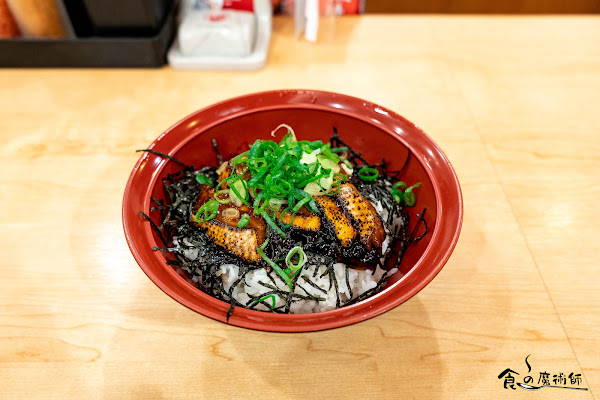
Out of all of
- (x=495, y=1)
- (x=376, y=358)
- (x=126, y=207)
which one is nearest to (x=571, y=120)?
(x=376, y=358)

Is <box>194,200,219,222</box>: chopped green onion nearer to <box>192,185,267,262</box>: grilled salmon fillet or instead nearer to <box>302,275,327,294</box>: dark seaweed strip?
<box>192,185,267,262</box>: grilled salmon fillet

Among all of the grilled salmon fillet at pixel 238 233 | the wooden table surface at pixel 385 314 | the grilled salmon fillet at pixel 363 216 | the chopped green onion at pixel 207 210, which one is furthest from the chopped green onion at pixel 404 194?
the chopped green onion at pixel 207 210

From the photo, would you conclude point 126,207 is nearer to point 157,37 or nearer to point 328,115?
point 328,115

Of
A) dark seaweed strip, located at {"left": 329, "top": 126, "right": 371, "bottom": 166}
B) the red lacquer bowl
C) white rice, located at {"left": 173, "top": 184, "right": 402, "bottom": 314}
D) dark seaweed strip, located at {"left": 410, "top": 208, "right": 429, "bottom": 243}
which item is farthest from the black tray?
dark seaweed strip, located at {"left": 410, "top": 208, "right": 429, "bottom": 243}

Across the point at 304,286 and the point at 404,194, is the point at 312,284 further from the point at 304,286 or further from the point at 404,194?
the point at 404,194

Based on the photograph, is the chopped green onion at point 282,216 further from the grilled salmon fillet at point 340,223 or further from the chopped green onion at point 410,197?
the chopped green onion at point 410,197
